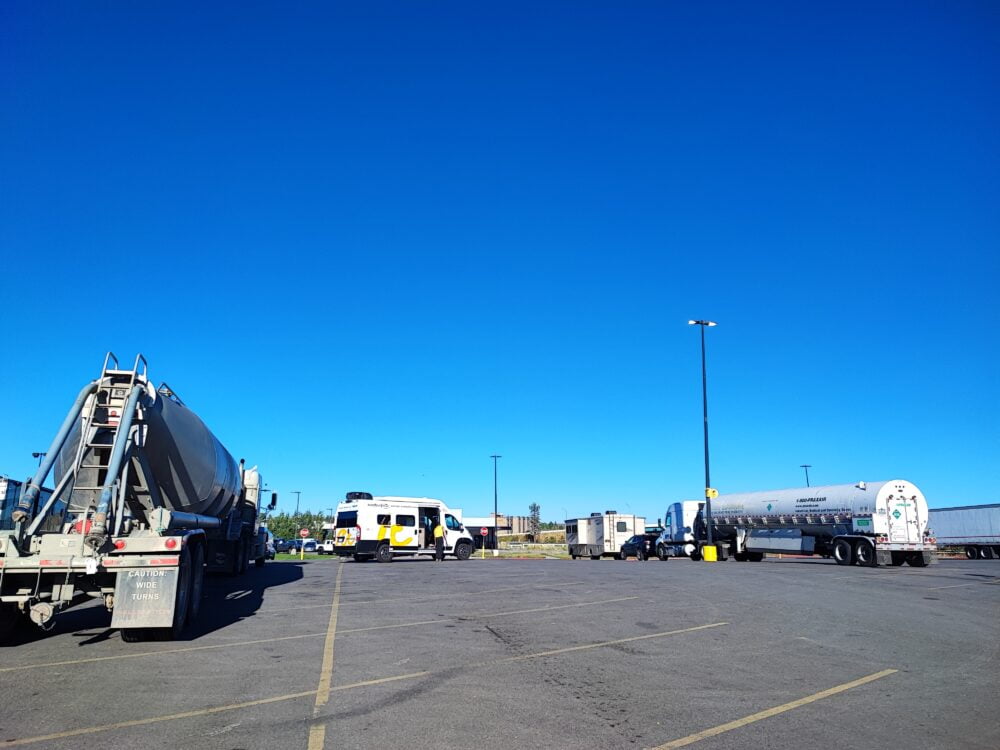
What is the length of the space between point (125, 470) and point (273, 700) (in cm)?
458

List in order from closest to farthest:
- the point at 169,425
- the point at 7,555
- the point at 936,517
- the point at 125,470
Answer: the point at 7,555, the point at 125,470, the point at 169,425, the point at 936,517

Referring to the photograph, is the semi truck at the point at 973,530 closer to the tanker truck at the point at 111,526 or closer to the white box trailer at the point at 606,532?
the white box trailer at the point at 606,532

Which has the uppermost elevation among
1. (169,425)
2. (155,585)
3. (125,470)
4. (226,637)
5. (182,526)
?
(169,425)

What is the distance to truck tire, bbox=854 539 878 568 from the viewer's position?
28047 mm

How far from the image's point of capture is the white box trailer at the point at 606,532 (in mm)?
43281

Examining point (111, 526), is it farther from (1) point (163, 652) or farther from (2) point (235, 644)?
(2) point (235, 644)

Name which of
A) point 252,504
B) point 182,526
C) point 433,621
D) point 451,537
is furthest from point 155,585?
point 451,537

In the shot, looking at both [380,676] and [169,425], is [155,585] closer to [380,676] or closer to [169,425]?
[169,425]

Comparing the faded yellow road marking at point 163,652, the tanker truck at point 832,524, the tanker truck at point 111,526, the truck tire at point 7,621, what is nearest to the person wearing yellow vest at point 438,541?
the tanker truck at point 832,524

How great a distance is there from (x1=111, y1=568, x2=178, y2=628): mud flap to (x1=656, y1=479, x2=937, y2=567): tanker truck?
2742cm

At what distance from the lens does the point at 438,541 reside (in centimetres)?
3384

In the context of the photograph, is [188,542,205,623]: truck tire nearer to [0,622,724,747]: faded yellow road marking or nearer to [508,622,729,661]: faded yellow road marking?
[0,622,724,747]: faded yellow road marking

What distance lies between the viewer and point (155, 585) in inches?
348

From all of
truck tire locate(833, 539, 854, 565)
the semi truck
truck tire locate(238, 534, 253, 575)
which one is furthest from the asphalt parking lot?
the semi truck
